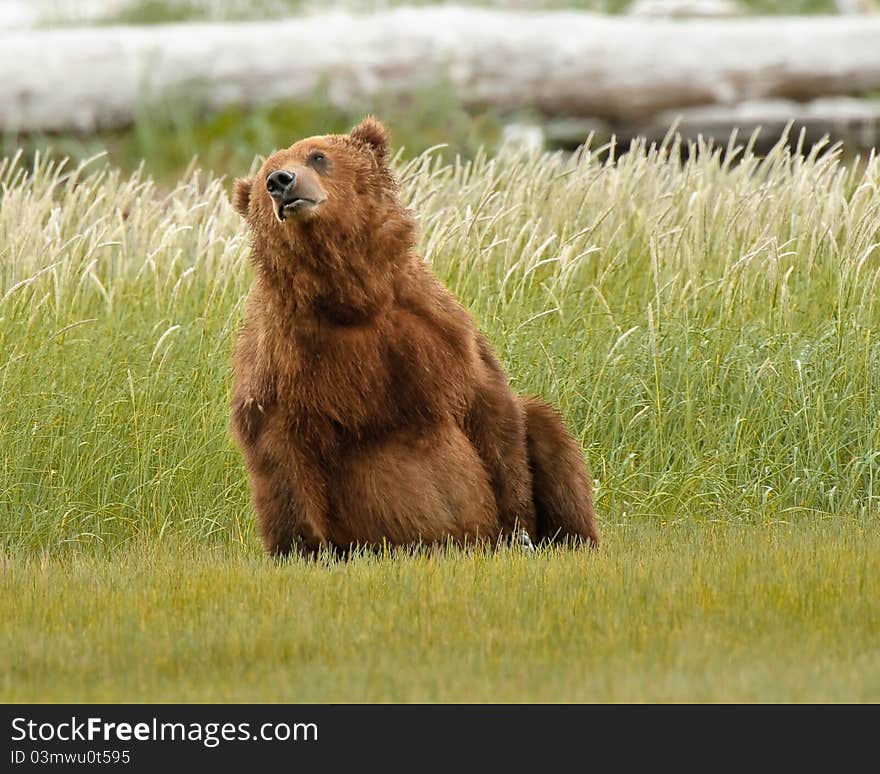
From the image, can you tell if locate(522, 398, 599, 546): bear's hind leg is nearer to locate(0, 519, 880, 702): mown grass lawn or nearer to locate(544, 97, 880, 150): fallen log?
locate(0, 519, 880, 702): mown grass lawn

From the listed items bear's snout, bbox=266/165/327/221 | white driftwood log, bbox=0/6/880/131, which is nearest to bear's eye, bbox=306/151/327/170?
bear's snout, bbox=266/165/327/221

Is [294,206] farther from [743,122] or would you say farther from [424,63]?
[743,122]

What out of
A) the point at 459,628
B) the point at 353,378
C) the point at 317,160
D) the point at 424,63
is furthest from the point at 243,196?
the point at 424,63

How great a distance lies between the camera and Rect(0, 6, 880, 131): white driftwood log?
11.4 m

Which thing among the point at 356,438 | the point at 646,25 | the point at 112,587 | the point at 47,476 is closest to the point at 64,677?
the point at 112,587

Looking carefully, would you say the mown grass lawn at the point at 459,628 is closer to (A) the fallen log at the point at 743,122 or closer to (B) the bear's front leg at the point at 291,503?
(B) the bear's front leg at the point at 291,503

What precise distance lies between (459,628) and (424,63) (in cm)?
808

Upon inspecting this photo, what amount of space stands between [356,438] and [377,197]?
764 millimetres

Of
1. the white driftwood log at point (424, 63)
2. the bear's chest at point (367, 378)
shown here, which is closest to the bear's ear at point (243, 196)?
the bear's chest at point (367, 378)

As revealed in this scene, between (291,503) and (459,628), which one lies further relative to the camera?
(291,503)

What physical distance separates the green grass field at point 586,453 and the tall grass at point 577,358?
0.06 feet

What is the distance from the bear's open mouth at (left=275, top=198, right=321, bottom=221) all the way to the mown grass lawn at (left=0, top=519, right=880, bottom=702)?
108cm

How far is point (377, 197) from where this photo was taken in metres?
4.67

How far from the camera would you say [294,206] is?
4.41 meters
